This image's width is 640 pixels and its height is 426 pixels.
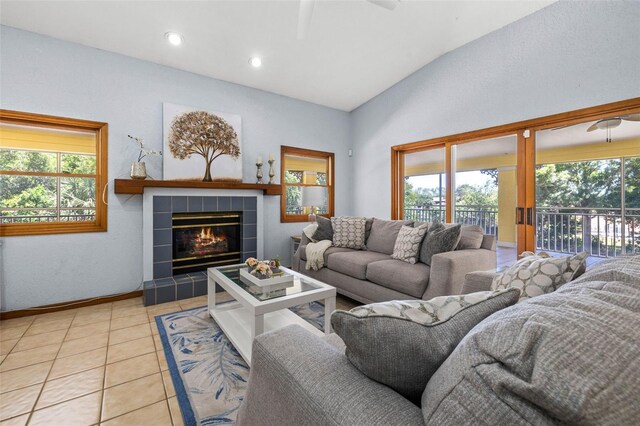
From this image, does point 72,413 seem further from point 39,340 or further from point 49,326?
point 49,326

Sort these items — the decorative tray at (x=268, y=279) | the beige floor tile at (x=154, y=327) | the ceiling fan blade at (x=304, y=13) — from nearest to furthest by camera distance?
the ceiling fan blade at (x=304, y=13), the decorative tray at (x=268, y=279), the beige floor tile at (x=154, y=327)

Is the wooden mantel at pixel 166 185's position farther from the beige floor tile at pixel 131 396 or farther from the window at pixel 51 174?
the beige floor tile at pixel 131 396

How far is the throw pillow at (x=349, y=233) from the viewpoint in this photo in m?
3.57

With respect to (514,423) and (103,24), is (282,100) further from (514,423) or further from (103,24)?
(514,423)

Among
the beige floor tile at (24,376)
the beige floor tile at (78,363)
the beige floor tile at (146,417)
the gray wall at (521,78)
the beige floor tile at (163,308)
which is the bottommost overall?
the beige floor tile at (146,417)

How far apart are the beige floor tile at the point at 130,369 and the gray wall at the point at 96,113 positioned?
160cm

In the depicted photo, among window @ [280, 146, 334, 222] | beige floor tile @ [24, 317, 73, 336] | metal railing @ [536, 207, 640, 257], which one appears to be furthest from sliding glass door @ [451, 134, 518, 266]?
beige floor tile @ [24, 317, 73, 336]

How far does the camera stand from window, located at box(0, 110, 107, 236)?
111 inches

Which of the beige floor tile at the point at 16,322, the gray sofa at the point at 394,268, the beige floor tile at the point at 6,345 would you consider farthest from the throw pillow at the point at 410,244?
the beige floor tile at the point at 16,322

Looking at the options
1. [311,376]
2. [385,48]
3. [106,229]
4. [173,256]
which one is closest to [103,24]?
[106,229]

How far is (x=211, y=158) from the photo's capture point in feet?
12.3

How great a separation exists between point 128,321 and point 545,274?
324 centimetres

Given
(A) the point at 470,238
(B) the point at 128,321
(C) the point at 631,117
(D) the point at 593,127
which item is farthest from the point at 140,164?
(C) the point at 631,117

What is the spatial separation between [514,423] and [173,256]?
12.5 feet
